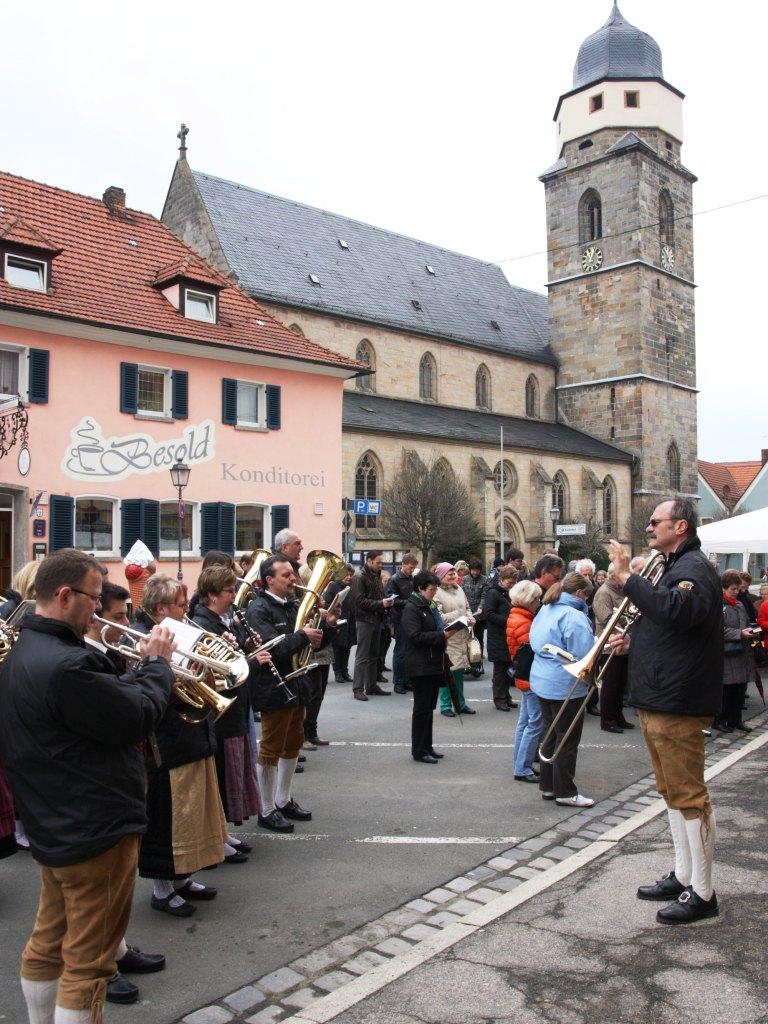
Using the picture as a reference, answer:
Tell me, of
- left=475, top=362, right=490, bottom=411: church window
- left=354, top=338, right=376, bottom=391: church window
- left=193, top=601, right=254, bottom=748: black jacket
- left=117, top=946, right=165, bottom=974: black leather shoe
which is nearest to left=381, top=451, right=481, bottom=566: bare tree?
left=354, top=338, right=376, bottom=391: church window

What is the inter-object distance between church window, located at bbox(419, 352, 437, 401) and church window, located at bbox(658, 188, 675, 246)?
1564 cm

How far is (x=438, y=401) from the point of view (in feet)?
144

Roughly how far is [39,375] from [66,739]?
16.0 m

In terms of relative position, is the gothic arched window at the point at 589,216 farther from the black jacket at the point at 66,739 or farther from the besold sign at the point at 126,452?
the black jacket at the point at 66,739

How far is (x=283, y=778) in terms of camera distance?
622 cm

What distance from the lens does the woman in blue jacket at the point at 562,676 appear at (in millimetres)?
6676

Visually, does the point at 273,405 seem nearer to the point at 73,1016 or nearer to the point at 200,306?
the point at 200,306

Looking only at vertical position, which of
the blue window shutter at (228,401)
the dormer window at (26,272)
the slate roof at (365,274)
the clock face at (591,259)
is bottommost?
the blue window shutter at (228,401)

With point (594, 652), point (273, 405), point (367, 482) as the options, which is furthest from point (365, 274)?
point (594, 652)

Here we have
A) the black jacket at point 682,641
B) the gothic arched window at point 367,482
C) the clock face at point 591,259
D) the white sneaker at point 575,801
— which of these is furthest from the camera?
the clock face at point 591,259

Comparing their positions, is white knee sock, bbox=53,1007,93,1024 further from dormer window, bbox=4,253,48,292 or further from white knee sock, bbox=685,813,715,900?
dormer window, bbox=4,253,48,292

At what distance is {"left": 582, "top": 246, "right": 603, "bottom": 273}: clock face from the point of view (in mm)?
49069

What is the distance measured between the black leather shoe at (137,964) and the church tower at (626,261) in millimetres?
44572

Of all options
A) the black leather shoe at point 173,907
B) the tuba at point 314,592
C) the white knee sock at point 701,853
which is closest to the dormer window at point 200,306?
the tuba at point 314,592
